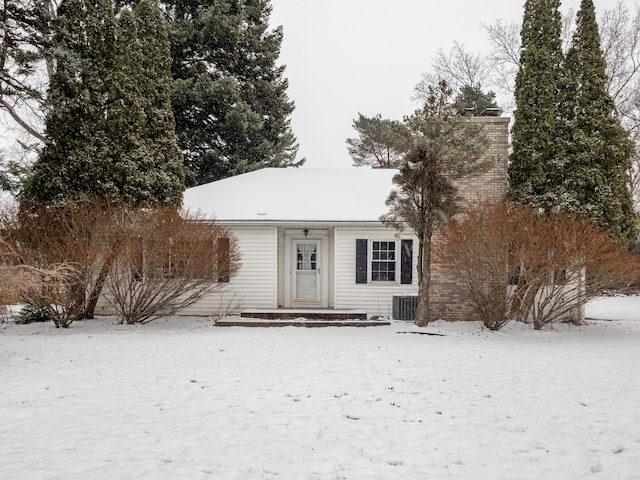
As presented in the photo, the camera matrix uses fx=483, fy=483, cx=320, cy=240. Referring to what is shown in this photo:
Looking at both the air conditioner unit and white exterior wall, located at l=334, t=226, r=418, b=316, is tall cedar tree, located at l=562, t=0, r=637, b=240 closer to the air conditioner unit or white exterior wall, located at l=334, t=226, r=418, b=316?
white exterior wall, located at l=334, t=226, r=418, b=316

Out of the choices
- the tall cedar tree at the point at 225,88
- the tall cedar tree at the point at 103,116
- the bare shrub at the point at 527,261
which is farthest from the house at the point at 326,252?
the tall cedar tree at the point at 225,88

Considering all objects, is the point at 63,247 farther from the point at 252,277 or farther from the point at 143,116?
the point at 252,277

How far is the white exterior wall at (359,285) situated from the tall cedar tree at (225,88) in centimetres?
1034

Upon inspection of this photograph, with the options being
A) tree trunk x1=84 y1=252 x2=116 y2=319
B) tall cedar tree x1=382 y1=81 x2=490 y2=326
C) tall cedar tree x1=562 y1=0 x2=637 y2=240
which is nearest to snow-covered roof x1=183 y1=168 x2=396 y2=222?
tall cedar tree x1=382 y1=81 x2=490 y2=326

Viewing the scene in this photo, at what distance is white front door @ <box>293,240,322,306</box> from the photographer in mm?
14633

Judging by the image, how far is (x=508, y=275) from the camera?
11.4 m

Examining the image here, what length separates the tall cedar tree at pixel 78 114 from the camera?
12.7 meters

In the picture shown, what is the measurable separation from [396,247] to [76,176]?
8.95m

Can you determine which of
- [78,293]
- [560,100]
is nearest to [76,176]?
[78,293]

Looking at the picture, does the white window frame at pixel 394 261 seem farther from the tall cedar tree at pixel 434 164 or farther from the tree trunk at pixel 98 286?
the tree trunk at pixel 98 286

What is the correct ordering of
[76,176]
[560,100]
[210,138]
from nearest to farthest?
[76,176], [560,100], [210,138]

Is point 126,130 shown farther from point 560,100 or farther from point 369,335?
point 560,100

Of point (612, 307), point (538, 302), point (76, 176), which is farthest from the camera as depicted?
Answer: point (612, 307)

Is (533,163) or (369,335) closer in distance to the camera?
(369,335)
